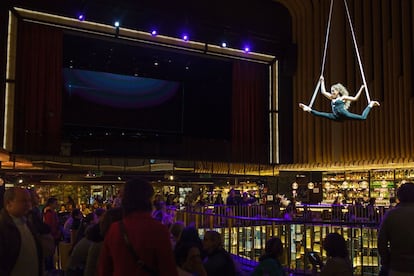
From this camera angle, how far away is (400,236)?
3188 mm

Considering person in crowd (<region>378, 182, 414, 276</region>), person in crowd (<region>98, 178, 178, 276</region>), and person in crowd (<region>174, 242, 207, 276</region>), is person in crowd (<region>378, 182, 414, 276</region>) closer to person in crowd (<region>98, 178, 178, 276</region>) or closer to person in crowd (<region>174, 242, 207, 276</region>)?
person in crowd (<region>174, 242, 207, 276</region>)

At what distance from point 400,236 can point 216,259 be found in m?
1.33

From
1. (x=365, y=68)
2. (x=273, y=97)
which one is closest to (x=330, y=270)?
(x=365, y=68)

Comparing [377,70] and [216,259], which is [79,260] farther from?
[377,70]

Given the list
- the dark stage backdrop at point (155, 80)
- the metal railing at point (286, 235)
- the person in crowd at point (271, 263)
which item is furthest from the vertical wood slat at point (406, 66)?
the person in crowd at point (271, 263)

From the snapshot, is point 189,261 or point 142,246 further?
point 189,261

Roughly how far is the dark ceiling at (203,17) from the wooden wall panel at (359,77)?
84cm

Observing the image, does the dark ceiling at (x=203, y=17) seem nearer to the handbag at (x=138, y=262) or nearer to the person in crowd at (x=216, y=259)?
the person in crowd at (x=216, y=259)

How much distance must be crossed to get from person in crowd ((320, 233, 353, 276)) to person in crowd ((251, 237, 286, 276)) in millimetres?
413

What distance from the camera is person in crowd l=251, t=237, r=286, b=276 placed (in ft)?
12.8

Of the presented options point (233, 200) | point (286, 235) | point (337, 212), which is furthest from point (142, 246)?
point (233, 200)

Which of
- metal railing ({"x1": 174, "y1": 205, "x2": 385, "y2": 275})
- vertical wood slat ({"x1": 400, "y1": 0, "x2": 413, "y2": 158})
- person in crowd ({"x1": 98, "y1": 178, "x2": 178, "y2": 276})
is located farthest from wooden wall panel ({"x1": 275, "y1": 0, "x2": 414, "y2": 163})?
person in crowd ({"x1": 98, "y1": 178, "x2": 178, "y2": 276})

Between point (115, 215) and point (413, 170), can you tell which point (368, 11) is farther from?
point (115, 215)

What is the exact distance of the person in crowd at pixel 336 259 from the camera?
3.57 meters
